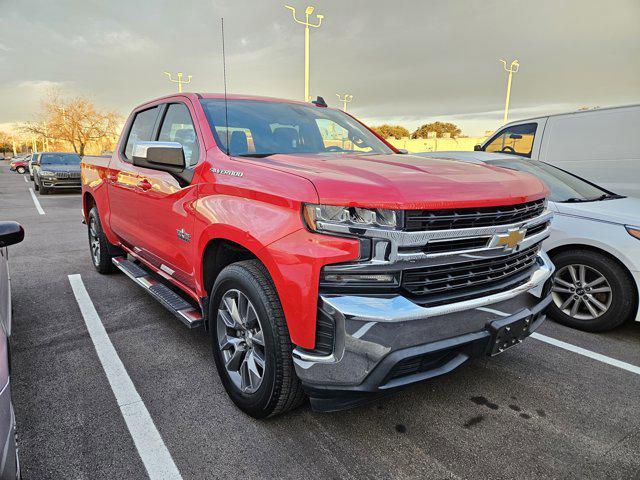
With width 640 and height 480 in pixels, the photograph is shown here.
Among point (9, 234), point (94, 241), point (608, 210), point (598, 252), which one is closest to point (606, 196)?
point (608, 210)

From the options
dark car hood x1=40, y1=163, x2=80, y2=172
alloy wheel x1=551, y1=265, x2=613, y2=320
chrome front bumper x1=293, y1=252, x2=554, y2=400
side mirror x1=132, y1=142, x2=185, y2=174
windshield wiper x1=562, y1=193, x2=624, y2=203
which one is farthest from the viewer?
dark car hood x1=40, y1=163, x2=80, y2=172

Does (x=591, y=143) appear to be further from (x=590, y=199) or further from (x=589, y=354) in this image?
(x=589, y=354)

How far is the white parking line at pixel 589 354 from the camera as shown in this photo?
321 centimetres

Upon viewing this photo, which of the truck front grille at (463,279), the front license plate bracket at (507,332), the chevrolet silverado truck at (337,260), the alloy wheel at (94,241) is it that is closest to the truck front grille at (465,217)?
the chevrolet silverado truck at (337,260)

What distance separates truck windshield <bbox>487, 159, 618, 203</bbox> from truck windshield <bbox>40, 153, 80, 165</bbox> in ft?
60.5

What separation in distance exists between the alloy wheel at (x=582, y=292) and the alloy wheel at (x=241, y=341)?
2784mm

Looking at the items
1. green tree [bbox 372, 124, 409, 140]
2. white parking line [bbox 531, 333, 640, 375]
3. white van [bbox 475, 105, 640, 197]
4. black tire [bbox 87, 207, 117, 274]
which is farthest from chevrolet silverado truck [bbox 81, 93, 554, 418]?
green tree [bbox 372, 124, 409, 140]

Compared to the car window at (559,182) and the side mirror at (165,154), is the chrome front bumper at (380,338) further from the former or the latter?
the car window at (559,182)

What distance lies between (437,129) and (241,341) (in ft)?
228

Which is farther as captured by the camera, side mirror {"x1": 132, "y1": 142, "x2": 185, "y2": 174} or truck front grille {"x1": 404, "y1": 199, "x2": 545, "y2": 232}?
side mirror {"x1": 132, "y1": 142, "x2": 185, "y2": 174}

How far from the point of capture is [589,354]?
11.2 feet

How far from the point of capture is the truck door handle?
345cm

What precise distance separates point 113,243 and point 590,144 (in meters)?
7.20

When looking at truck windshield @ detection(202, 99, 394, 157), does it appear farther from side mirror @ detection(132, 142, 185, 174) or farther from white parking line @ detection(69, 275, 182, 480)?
white parking line @ detection(69, 275, 182, 480)
